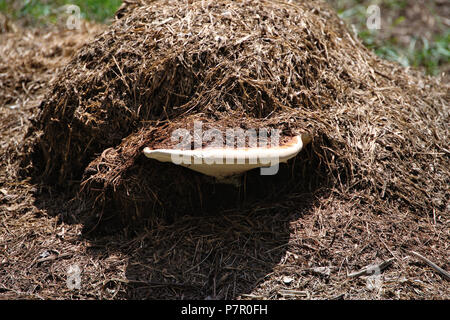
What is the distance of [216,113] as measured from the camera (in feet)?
10.6

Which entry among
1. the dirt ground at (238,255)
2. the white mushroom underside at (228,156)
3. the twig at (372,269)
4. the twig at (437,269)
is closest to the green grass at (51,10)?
the dirt ground at (238,255)

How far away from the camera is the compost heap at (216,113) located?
329cm

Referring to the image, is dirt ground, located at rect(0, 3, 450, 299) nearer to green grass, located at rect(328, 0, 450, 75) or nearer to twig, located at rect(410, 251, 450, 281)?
twig, located at rect(410, 251, 450, 281)

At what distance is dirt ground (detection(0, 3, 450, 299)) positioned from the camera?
292 cm

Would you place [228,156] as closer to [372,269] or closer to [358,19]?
[372,269]

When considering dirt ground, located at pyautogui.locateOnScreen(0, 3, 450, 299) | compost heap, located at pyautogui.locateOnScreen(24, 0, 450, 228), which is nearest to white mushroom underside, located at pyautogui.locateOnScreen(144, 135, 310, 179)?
compost heap, located at pyautogui.locateOnScreen(24, 0, 450, 228)

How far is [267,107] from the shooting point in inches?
131

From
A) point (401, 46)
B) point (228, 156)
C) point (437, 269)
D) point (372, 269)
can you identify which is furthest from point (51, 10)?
point (437, 269)

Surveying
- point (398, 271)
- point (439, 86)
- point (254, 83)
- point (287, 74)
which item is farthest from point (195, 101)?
point (439, 86)

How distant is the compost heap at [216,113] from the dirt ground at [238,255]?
0.53 feet

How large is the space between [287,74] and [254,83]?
27cm

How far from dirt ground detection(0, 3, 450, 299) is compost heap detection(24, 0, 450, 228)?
16cm

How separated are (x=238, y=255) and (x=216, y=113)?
0.93 meters
